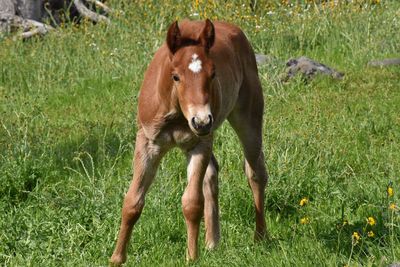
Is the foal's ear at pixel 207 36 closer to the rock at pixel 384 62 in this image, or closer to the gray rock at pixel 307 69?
the gray rock at pixel 307 69

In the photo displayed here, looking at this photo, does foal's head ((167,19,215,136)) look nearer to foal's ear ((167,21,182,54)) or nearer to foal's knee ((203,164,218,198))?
foal's ear ((167,21,182,54))

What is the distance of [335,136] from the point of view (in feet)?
31.7

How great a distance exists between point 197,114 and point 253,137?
1.82m

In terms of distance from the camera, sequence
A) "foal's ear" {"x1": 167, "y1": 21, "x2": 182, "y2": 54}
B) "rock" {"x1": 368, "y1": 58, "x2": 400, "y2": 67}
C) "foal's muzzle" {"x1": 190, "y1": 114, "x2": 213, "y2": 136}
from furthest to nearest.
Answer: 1. "rock" {"x1": 368, "y1": 58, "x2": 400, "y2": 67}
2. "foal's ear" {"x1": 167, "y1": 21, "x2": 182, "y2": 54}
3. "foal's muzzle" {"x1": 190, "y1": 114, "x2": 213, "y2": 136}

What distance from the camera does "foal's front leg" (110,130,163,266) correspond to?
6.82m

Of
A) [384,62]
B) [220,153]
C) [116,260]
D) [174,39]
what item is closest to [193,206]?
[116,260]

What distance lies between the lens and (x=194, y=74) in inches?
238

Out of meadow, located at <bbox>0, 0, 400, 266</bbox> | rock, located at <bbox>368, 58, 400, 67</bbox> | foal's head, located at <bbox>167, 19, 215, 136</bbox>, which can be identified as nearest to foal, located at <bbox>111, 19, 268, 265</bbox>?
foal's head, located at <bbox>167, 19, 215, 136</bbox>

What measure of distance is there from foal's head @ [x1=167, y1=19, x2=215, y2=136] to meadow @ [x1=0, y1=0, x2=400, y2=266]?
1000 millimetres

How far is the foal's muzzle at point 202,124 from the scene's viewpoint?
584 cm

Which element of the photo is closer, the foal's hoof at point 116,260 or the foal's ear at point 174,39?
the foal's ear at point 174,39

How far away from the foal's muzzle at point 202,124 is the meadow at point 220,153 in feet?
3.00

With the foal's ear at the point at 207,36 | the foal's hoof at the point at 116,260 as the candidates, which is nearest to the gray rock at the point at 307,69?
the foal's hoof at the point at 116,260

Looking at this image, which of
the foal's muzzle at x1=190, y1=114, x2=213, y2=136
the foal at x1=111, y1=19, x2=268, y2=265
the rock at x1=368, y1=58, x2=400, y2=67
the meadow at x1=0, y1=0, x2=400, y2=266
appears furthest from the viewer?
the rock at x1=368, y1=58, x2=400, y2=67
